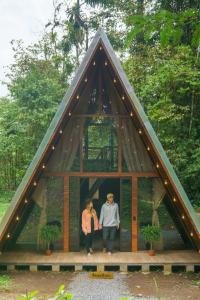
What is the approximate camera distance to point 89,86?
34.6 feet

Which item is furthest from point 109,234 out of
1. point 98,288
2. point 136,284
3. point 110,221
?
point 98,288

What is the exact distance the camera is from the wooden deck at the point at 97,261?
9.20m

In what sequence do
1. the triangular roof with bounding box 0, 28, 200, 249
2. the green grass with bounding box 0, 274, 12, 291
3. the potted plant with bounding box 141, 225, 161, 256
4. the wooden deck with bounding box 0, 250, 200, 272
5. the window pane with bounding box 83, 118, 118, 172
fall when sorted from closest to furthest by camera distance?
the green grass with bounding box 0, 274, 12, 291 < the triangular roof with bounding box 0, 28, 200, 249 < the wooden deck with bounding box 0, 250, 200, 272 < the potted plant with bounding box 141, 225, 161, 256 < the window pane with bounding box 83, 118, 118, 172

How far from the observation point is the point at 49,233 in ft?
31.9

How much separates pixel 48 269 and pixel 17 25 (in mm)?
42402

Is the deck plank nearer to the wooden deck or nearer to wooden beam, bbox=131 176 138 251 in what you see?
the wooden deck

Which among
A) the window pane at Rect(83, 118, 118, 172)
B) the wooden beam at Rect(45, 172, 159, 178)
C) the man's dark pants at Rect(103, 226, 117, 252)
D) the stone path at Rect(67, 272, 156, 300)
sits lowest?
the stone path at Rect(67, 272, 156, 300)

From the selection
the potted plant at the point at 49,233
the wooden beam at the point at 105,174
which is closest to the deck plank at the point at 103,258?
the potted plant at the point at 49,233

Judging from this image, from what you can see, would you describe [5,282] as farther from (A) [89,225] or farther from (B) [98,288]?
(A) [89,225]

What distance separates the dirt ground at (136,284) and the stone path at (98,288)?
0.39 feet

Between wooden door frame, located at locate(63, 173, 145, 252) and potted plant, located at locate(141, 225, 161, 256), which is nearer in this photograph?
potted plant, located at locate(141, 225, 161, 256)

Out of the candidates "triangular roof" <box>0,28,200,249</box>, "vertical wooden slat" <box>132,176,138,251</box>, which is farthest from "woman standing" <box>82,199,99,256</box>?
"triangular roof" <box>0,28,200,249</box>

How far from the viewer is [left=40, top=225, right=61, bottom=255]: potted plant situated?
973cm

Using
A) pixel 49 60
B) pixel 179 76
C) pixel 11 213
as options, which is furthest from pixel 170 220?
pixel 49 60
